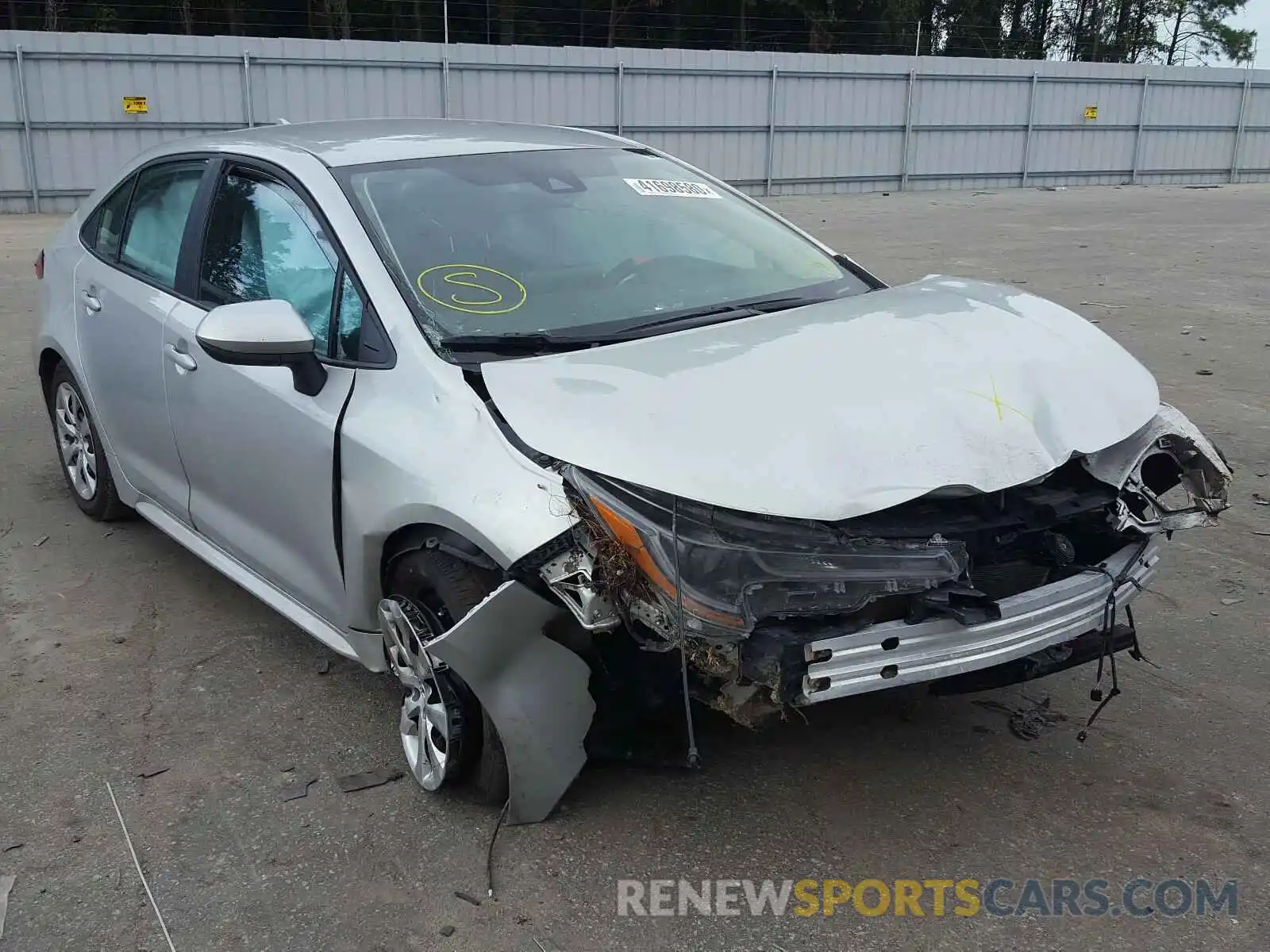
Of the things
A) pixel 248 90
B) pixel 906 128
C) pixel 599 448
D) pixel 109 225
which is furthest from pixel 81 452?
pixel 906 128

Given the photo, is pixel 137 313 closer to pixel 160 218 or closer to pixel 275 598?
pixel 160 218

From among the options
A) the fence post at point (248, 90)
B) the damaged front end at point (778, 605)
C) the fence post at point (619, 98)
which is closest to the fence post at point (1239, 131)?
the fence post at point (619, 98)

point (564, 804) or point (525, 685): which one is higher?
point (525, 685)

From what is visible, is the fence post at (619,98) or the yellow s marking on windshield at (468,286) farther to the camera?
the fence post at (619,98)

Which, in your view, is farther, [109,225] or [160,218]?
[109,225]

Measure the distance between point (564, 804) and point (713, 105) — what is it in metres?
20.1

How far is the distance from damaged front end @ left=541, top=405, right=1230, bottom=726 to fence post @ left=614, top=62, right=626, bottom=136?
18.9 meters

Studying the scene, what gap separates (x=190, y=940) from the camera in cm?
266

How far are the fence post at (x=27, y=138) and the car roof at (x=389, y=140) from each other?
586 inches

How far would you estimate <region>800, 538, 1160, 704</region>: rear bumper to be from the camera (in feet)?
8.52

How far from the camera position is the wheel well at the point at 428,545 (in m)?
2.87

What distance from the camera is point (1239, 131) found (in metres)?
26.1

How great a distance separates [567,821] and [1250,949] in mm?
1566

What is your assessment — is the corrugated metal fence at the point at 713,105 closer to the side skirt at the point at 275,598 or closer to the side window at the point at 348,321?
the side skirt at the point at 275,598
